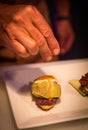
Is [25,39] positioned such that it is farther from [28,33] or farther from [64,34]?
[64,34]

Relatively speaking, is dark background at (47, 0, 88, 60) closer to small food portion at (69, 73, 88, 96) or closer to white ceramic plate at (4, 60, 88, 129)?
white ceramic plate at (4, 60, 88, 129)

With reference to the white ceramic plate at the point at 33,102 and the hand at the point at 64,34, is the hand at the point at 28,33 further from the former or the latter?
the hand at the point at 64,34

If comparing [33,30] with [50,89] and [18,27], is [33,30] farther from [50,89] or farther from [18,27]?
[50,89]

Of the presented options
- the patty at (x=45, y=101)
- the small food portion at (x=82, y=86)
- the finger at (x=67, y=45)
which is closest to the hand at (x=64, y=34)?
the finger at (x=67, y=45)

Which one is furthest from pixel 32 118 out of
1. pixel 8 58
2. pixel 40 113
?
pixel 8 58

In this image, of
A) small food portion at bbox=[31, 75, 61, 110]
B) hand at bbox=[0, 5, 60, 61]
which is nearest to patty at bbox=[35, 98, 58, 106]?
small food portion at bbox=[31, 75, 61, 110]

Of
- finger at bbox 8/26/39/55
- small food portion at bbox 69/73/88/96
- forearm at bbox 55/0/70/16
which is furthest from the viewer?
forearm at bbox 55/0/70/16
